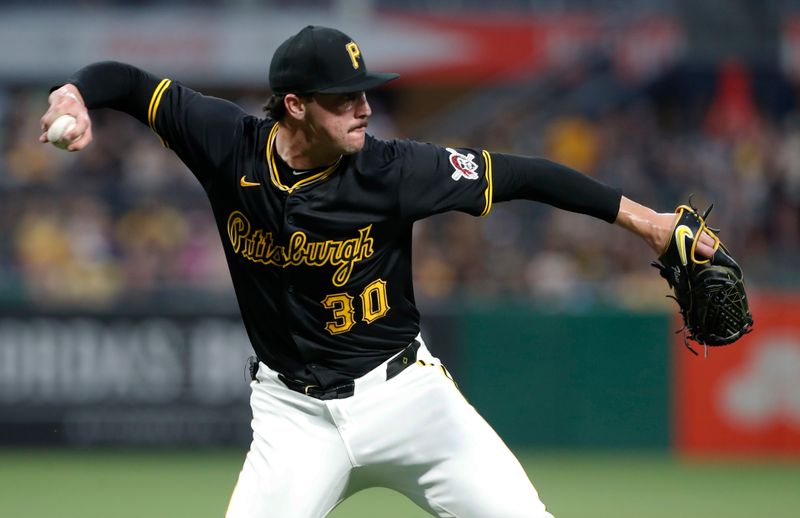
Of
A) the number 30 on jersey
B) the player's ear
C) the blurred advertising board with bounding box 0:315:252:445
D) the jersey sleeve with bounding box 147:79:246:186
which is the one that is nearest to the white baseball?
the jersey sleeve with bounding box 147:79:246:186

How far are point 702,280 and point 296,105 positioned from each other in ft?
5.26

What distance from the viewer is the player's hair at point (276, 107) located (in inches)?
179

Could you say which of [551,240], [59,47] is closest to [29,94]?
[59,47]

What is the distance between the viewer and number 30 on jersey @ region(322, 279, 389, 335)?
454cm

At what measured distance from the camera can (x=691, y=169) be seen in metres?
15.4

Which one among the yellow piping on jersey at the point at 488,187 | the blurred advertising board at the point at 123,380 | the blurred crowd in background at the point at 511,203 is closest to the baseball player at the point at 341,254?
the yellow piping on jersey at the point at 488,187

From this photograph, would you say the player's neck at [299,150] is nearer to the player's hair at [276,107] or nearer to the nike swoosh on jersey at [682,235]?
the player's hair at [276,107]

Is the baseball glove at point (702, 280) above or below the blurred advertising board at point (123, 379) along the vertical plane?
above

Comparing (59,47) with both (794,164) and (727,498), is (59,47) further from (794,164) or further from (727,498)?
(727,498)

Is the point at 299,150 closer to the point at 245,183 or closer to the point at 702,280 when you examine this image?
the point at 245,183

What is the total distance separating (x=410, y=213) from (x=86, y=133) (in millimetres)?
1180

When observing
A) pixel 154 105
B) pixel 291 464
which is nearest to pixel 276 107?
pixel 154 105

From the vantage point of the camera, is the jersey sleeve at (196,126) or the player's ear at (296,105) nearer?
the player's ear at (296,105)

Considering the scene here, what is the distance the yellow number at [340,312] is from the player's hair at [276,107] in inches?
27.5
